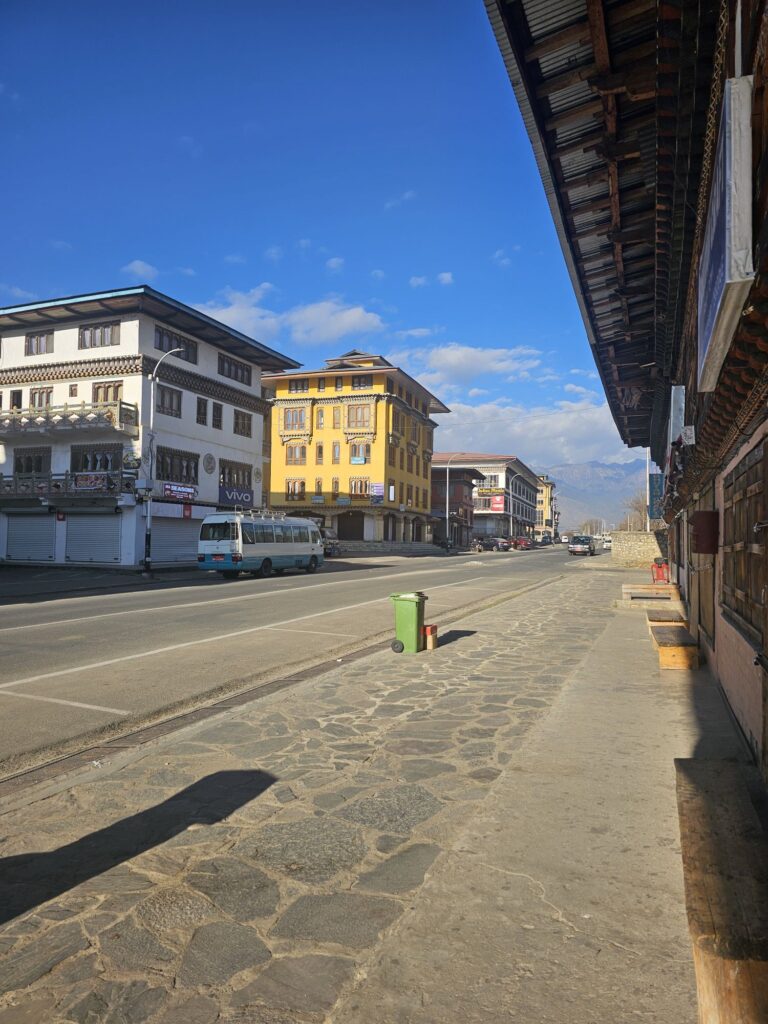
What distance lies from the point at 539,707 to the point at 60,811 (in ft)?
15.3

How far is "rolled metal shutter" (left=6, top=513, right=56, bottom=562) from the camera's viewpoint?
123 feet

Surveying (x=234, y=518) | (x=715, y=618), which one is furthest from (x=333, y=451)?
(x=715, y=618)

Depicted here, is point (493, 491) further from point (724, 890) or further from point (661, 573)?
point (724, 890)

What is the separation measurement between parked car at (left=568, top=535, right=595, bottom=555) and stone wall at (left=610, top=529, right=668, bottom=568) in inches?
614

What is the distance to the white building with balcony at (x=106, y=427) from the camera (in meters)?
35.0

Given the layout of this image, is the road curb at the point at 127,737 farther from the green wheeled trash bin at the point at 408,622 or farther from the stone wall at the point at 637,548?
the stone wall at the point at 637,548

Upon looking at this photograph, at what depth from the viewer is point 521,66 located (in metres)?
5.92

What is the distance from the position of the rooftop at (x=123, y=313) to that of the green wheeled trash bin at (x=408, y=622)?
2875 cm

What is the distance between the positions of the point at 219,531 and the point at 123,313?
591 inches

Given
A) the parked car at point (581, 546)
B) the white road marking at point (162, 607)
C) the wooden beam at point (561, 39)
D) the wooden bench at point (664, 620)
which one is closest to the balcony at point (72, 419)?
the white road marking at point (162, 607)

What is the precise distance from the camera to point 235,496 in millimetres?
42500

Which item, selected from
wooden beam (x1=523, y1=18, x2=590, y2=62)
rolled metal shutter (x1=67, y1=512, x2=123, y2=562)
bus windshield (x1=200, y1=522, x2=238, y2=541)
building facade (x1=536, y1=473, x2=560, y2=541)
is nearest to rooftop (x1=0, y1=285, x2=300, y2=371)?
rolled metal shutter (x1=67, y1=512, x2=123, y2=562)

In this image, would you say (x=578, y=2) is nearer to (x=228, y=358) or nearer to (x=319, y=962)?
(x=319, y=962)

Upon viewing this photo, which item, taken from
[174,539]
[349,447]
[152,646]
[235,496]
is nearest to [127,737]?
[152,646]
